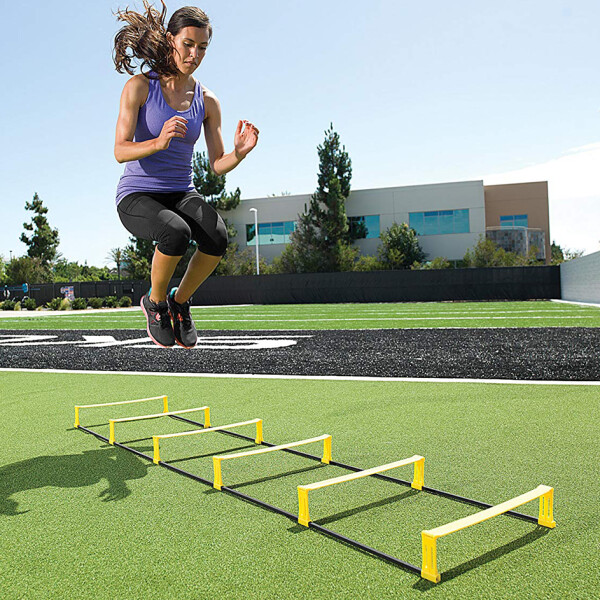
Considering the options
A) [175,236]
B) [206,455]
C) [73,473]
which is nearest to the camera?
[175,236]

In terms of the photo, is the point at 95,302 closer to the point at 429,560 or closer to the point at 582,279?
the point at 582,279

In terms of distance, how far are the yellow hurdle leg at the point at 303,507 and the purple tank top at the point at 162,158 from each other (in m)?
1.99

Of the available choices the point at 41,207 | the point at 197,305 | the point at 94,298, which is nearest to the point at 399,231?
the point at 197,305

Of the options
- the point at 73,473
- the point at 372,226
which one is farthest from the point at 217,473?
the point at 372,226

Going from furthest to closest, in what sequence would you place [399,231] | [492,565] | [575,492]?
[399,231], [575,492], [492,565]

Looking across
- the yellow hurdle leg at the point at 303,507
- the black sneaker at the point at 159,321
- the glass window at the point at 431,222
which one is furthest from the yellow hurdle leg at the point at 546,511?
the glass window at the point at 431,222

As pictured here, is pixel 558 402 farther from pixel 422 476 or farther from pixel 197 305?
pixel 197 305

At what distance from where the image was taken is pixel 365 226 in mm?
51594

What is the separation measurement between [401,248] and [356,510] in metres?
44.2

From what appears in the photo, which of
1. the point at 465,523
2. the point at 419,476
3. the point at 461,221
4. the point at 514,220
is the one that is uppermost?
the point at 514,220

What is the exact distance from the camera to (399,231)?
4756 cm

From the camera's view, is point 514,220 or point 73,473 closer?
point 73,473

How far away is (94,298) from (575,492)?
41.4 metres

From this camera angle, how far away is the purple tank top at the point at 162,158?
3428 mm
